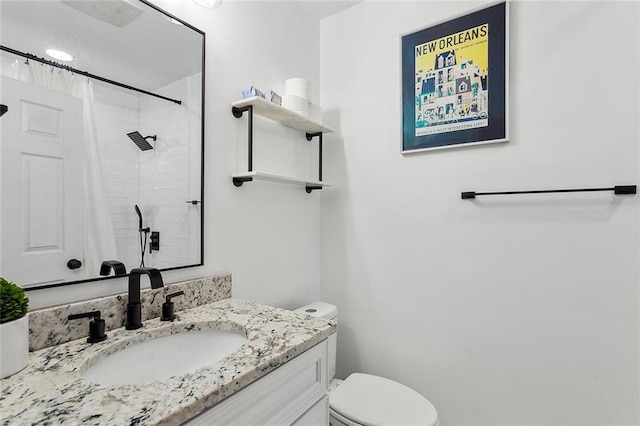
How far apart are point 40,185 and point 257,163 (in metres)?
0.84

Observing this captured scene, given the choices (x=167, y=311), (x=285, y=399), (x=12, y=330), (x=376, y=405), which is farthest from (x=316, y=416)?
(x=12, y=330)

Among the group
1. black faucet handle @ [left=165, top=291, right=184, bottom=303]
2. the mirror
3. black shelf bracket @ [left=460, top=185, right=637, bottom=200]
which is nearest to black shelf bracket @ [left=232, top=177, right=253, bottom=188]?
the mirror

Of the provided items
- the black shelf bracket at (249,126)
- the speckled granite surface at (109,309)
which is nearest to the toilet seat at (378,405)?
the speckled granite surface at (109,309)

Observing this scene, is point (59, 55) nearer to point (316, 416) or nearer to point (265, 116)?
point (265, 116)

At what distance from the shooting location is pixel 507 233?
1.43 metres

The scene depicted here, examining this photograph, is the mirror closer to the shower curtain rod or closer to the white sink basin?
the shower curtain rod

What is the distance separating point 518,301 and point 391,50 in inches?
55.1

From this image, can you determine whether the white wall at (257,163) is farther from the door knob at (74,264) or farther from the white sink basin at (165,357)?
the white sink basin at (165,357)

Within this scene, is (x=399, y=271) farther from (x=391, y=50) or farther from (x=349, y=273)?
(x=391, y=50)

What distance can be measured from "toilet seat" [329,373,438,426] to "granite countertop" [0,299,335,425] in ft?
1.70

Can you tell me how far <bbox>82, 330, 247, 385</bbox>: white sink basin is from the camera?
33.5 inches

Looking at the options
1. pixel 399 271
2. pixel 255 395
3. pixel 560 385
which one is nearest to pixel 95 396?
pixel 255 395

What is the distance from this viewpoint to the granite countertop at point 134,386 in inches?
22.5

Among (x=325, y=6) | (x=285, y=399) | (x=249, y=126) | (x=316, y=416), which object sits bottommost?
(x=316, y=416)
